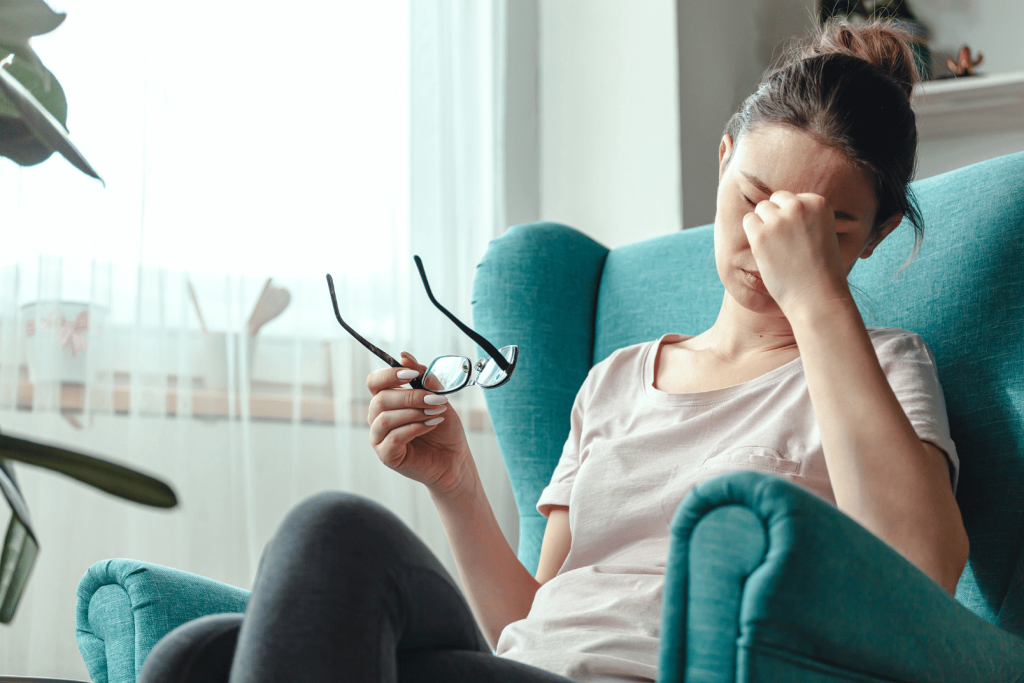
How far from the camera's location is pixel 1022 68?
2.00m

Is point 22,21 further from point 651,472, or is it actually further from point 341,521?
point 651,472

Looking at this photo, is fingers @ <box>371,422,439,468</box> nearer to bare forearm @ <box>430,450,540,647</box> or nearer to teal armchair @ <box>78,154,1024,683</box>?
bare forearm @ <box>430,450,540,647</box>

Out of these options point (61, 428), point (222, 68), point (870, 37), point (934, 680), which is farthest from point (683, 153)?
point (934, 680)

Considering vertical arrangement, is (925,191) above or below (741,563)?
above

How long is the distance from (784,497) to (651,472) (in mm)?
424

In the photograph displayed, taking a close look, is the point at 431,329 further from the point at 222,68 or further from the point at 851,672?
the point at 851,672

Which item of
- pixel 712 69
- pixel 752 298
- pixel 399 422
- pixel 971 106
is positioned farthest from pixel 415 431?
pixel 971 106

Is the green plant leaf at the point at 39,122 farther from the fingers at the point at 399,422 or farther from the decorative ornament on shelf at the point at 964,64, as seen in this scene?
the decorative ornament on shelf at the point at 964,64

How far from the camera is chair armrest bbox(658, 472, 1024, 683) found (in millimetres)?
453

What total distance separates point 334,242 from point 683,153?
0.80 metres

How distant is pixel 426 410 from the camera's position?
0.90 m

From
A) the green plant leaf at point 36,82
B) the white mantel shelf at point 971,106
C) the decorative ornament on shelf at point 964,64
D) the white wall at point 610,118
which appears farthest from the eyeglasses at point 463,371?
the decorative ornament on shelf at point 964,64

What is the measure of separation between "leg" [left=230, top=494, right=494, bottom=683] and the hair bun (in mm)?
812

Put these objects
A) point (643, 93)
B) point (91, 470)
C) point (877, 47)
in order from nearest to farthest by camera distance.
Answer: point (91, 470)
point (877, 47)
point (643, 93)
